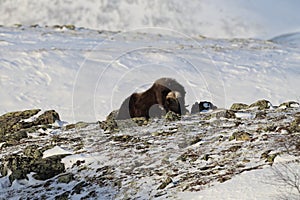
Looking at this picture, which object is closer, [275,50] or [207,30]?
[275,50]

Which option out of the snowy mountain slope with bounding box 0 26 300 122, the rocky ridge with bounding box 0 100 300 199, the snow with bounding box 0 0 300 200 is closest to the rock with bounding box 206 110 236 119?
the rocky ridge with bounding box 0 100 300 199

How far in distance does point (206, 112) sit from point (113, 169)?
410 centimetres

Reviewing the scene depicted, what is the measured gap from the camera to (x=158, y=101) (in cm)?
Result: 1120

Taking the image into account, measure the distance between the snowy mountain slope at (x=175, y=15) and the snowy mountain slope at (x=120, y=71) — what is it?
16679 mm

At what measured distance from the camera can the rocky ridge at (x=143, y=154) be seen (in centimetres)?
736

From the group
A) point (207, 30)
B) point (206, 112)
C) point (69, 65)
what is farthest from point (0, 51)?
point (207, 30)

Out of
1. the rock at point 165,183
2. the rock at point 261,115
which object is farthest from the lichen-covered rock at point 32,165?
the rock at point 261,115

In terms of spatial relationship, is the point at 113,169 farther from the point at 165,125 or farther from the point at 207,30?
the point at 207,30

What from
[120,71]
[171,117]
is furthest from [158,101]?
[120,71]

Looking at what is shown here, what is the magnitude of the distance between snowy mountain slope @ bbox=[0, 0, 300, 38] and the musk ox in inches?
1285

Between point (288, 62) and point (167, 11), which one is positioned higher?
point (167, 11)

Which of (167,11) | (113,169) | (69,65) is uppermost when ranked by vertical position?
(167,11)

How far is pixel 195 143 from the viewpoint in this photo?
8898mm

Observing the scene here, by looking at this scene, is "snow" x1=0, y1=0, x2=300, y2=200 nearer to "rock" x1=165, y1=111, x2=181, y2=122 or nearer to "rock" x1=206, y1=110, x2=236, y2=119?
"rock" x1=206, y1=110, x2=236, y2=119
